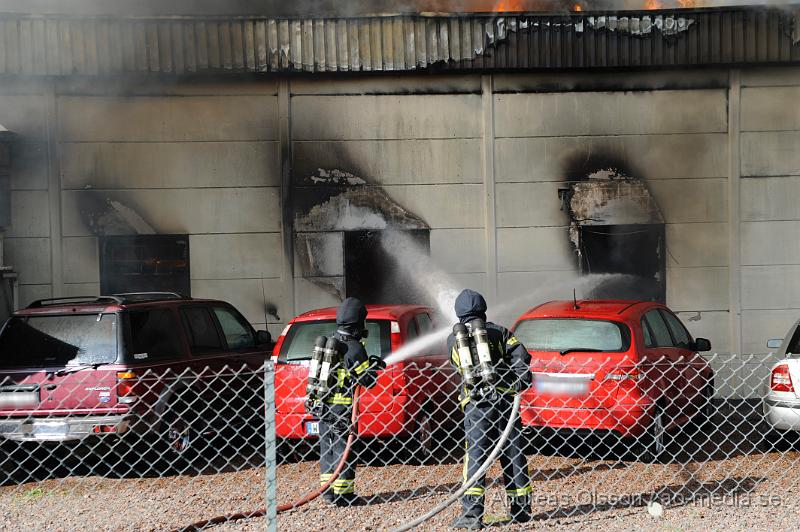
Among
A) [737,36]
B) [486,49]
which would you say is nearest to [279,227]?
[486,49]

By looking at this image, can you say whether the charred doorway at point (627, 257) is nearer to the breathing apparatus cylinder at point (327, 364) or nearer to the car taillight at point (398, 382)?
the car taillight at point (398, 382)

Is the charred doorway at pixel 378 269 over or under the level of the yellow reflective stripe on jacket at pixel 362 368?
over

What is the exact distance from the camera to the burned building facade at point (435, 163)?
12562 millimetres

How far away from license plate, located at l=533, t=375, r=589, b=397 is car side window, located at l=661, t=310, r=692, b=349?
6.51 ft

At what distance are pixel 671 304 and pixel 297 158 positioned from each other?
5.76m

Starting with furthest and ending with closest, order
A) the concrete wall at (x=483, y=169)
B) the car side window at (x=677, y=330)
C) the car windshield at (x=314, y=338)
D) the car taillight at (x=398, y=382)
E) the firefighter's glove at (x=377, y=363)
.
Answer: the concrete wall at (x=483, y=169), the car side window at (x=677, y=330), the car windshield at (x=314, y=338), the car taillight at (x=398, y=382), the firefighter's glove at (x=377, y=363)

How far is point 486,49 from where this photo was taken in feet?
41.4

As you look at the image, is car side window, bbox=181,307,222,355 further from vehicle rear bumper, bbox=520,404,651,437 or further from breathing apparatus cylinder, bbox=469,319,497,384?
breathing apparatus cylinder, bbox=469,319,497,384

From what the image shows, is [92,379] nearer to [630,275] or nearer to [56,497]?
[56,497]

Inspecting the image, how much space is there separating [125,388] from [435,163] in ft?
20.9

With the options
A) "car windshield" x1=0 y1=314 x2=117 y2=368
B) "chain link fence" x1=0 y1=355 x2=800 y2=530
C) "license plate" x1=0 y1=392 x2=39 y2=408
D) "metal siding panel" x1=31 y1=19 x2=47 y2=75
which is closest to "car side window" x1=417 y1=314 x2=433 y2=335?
"chain link fence" x1=0 y1=355 x2=800 y2=530

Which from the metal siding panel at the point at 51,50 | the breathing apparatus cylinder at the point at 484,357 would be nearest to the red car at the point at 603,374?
the breathing apparatus cylinder at the point at 484,357

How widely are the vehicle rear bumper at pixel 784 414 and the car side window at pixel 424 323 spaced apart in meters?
3.33

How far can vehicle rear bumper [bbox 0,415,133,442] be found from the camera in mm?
7691
